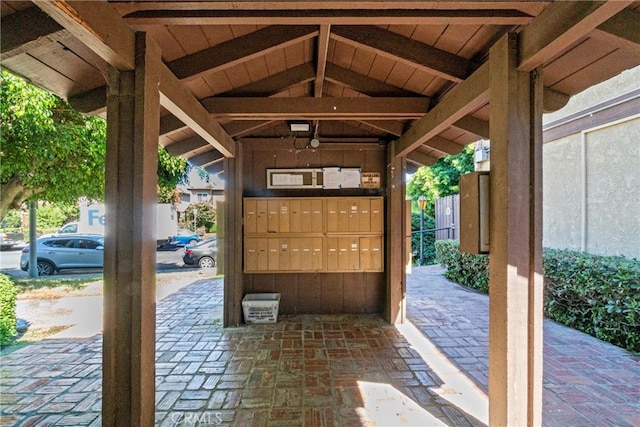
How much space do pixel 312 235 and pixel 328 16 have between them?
293 cm

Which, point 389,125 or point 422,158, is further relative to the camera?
point 422,158

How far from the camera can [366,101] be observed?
10.1 ft

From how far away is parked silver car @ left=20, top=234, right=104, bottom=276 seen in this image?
8656mm

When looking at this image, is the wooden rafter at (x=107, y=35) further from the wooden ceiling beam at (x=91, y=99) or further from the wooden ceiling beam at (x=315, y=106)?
the wooden ceiling beam at (x=315, y=106)

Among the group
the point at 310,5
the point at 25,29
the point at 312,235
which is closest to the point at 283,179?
the point at 312,235

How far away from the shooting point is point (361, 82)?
3139 millimetres

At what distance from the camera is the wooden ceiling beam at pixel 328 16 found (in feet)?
5.54

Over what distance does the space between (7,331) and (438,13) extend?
5.38 meters

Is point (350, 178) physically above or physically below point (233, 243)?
above

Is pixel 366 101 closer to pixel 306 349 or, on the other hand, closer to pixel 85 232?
pixel 306 349

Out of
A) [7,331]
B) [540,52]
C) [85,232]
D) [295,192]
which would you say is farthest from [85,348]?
[85,232]

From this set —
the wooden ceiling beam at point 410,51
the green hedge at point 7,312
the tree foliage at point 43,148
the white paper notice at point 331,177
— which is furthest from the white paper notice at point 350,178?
the green hedge at point 7,312

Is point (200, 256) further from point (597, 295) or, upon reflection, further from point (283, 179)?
point (597, 295)

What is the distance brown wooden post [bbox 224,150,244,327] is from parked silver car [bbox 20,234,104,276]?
6807mm
